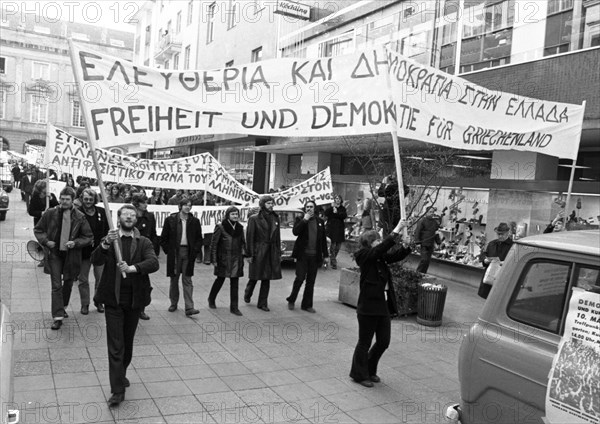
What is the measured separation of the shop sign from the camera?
1930cm

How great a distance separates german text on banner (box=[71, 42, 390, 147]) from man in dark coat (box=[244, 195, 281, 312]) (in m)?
3.52

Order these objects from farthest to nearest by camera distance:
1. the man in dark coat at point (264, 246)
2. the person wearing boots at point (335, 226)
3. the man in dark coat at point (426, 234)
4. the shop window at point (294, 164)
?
the shop window at point (294, 164)
the person wearing boots at point (335, 226)
the man in dark coat at point (426, 234)
the man in dark coat at point (264, 246)

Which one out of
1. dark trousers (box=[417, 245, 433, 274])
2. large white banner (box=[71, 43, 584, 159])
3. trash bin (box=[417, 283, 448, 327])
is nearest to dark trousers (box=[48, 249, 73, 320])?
large white banner (box=[71, 43, 584, 159])

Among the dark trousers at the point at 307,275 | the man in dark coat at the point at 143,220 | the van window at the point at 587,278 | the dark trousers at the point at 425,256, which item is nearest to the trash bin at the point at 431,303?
the dark trousers at the point at 307,275

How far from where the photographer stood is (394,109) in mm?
5891

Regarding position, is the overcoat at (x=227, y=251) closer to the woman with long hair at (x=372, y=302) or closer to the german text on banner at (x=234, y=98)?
the woman with long hair at (x=372, y=302)

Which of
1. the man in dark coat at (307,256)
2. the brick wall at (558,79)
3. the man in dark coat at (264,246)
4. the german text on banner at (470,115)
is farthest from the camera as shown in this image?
the brick wall at (558,79)

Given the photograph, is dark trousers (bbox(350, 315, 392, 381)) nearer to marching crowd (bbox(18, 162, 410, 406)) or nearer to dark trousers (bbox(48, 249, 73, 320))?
marching crowd (bbox(18, 162, 410, 406))

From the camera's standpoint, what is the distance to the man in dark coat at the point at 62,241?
7246 mm

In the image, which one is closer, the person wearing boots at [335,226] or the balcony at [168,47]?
the person wearing boots at [335,226]

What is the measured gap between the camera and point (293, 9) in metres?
19.6

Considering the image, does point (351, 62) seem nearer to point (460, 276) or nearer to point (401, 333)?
point (401, 333)

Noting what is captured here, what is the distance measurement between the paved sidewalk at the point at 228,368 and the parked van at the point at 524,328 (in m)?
1.89

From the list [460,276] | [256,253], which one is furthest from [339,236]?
[256,253]
